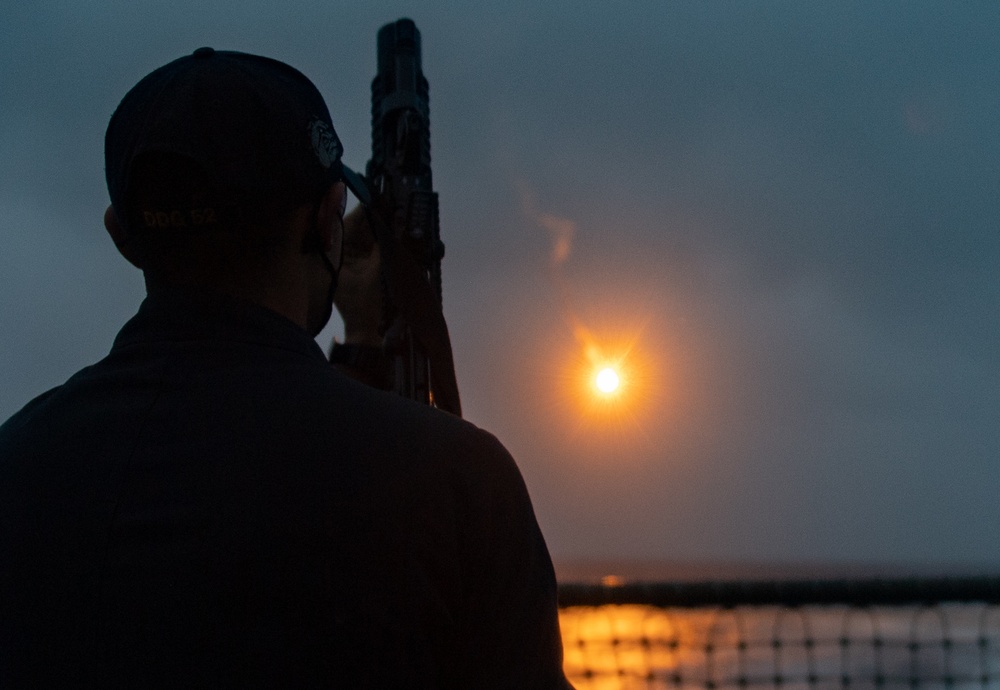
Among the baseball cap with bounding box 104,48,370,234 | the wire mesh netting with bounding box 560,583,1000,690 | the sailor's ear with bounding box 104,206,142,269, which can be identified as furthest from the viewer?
the wire mesh netting with bounding box 560,583,1000,690

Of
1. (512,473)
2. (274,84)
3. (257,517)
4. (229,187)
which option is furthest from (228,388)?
(274,84)

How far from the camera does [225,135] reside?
1.32 metres

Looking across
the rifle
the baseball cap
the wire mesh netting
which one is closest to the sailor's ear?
the baseball cap

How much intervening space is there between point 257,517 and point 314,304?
0.52 m

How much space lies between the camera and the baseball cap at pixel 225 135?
130cm

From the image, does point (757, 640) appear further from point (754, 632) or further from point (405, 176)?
point (405, 176)

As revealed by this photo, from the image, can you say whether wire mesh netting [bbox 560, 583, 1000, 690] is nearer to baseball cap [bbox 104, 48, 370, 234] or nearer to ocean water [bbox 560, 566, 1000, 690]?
ocean water [bbox 560, 566, 1000, 690]

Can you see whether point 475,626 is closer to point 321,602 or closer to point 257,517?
→ point 321,602

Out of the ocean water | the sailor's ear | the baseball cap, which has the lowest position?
the ocean water

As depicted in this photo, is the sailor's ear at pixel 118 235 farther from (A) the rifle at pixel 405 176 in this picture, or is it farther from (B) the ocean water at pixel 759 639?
(B) the ocean water at pixel 759 639

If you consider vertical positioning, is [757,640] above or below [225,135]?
below

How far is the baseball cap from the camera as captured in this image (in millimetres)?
1300

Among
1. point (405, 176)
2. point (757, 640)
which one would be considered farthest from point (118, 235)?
point (757, 640)

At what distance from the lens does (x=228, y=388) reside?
1196 millimetres
